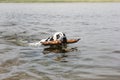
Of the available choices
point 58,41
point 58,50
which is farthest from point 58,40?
point 58,50

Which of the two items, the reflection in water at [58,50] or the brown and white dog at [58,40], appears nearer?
the reflection in water at [58,50]

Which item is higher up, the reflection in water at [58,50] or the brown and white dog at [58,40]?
the brown and white dog at [58,40]

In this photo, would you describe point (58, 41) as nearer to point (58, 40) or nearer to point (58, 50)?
point (58, 40)

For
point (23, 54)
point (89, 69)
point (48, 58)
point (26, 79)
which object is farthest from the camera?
point (23, 54)

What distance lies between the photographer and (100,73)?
36.2 ft

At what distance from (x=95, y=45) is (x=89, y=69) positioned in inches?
265

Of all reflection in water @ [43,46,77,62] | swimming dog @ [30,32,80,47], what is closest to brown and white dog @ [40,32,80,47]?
swimming dog @ [30,32,80,47]

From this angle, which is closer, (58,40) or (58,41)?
(58,41)

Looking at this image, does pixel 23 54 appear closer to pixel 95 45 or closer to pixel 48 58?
pixel 48 58

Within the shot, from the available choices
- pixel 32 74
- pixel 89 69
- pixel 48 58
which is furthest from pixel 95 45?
pixel 32 74

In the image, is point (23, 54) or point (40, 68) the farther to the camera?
point (23, 54)

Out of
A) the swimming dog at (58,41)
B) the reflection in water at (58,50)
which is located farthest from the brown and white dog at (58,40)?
the reflection in water at (58,50)

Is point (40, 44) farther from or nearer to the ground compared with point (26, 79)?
farther from the ground

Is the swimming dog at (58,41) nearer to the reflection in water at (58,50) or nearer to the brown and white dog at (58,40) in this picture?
the brown and white dog at (58,40)
